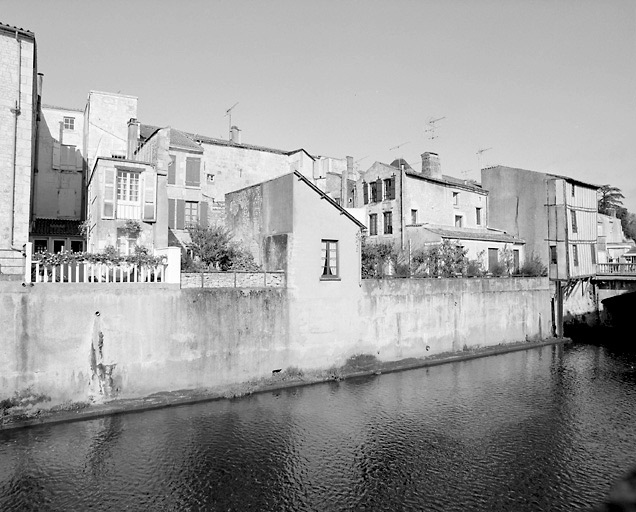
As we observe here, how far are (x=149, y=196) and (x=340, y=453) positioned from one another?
1601cm

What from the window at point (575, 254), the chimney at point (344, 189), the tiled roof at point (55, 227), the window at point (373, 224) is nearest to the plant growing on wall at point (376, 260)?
the window at point (373, 224)

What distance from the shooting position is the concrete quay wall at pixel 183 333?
557 inches

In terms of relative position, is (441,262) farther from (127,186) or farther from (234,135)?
(234,135)

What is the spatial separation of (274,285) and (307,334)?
8.50ft

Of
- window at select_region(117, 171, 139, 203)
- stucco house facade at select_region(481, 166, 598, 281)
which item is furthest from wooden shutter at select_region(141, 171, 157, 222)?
stucco house facade at select_region(481, 166, 598, 281)

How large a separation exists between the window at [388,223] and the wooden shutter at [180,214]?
14.9 metres

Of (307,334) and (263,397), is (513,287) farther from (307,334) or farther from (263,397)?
(263,397)

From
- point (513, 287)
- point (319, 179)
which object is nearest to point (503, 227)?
point (513, 287)

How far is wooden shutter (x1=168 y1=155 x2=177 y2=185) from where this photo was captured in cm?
2811

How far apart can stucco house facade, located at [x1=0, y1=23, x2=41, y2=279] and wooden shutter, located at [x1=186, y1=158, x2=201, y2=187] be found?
10.8 m

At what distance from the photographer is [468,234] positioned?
3241cm

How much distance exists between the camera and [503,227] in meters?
38.7

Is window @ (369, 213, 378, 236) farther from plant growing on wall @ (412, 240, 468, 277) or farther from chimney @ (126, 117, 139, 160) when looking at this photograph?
chimney @ (126, 117, 139, 160)

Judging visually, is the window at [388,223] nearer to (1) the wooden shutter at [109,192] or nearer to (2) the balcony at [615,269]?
(2) the balcony at [615,269]
